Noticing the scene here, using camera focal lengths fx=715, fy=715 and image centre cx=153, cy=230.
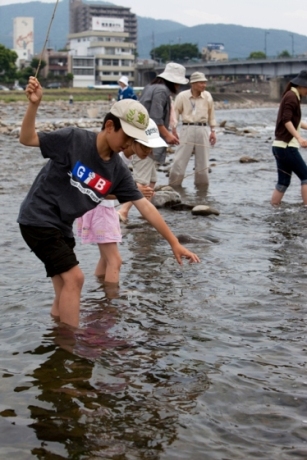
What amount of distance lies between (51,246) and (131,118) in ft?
3.23

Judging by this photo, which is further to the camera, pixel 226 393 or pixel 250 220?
pixel 250 220

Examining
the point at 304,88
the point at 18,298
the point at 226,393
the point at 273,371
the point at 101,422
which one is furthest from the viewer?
the point at 304,88

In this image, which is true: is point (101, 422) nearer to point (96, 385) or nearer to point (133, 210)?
point (96, 385)

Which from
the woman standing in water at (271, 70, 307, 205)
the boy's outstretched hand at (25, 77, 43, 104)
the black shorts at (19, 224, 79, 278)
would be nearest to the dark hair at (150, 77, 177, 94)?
the woman standing in water at (271, 70, 307, 205)

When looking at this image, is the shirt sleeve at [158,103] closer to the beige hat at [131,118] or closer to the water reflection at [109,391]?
the water reflection at [109,391]

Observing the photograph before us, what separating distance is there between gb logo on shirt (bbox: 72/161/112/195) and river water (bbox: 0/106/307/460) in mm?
1093

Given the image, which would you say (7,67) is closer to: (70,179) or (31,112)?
(70,179)

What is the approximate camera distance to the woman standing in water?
9.83 metres

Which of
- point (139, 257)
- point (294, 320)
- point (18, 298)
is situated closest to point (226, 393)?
point (294, 320)

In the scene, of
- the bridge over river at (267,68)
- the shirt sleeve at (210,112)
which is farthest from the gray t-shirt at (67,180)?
the bridge over river at (267,68)

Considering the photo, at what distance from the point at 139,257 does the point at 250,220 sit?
2.83 metres

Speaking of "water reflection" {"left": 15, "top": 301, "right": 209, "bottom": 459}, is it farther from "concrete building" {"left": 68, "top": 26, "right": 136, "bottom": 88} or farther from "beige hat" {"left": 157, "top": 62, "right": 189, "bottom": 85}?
"concrete building" {"left": 68, "top": 26, "right": 136, "bottom": 88}

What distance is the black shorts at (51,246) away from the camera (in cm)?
464

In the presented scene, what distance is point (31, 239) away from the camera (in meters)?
4.66
